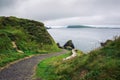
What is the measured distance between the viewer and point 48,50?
180 ft

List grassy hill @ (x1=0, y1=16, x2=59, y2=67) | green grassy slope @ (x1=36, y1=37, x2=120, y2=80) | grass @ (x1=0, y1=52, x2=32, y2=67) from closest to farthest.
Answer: green grassy slope @ (x1=36, y1=37, x2=120, y2=80), grass @ (x1=0, y1=52, x2=32, y2=67), grassy hill @ (x1=0, y1=16, x2=59, y2=67)

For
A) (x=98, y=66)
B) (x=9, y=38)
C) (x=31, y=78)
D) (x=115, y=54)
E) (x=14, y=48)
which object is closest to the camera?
(x=98, y=66)

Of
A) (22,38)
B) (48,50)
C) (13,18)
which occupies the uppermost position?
(13,18)

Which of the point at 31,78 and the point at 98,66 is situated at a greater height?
the point at 98,66

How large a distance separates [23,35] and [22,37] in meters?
1.49

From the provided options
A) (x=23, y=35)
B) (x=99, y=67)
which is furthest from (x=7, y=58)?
(x=99, y=67)

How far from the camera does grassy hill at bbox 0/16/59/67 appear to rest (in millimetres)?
44097

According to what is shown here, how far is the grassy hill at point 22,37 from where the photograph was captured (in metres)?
44.1

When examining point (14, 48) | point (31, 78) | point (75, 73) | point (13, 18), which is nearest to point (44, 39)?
point (13, 18)

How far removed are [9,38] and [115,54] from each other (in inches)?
1251

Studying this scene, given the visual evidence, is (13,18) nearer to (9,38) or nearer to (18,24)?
(18,24)

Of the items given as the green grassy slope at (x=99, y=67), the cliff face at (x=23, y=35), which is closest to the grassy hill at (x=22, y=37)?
the cliff face at (x=23, y=35)

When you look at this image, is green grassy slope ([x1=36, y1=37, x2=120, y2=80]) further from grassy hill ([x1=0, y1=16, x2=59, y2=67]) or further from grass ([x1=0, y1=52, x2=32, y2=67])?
grassy hill ([x1=0, y1=16, x2=59, y2=67])

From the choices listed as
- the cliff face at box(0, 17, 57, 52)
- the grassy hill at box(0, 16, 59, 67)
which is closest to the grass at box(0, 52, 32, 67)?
the grassy hill at box(0, 16, 59, 67)
